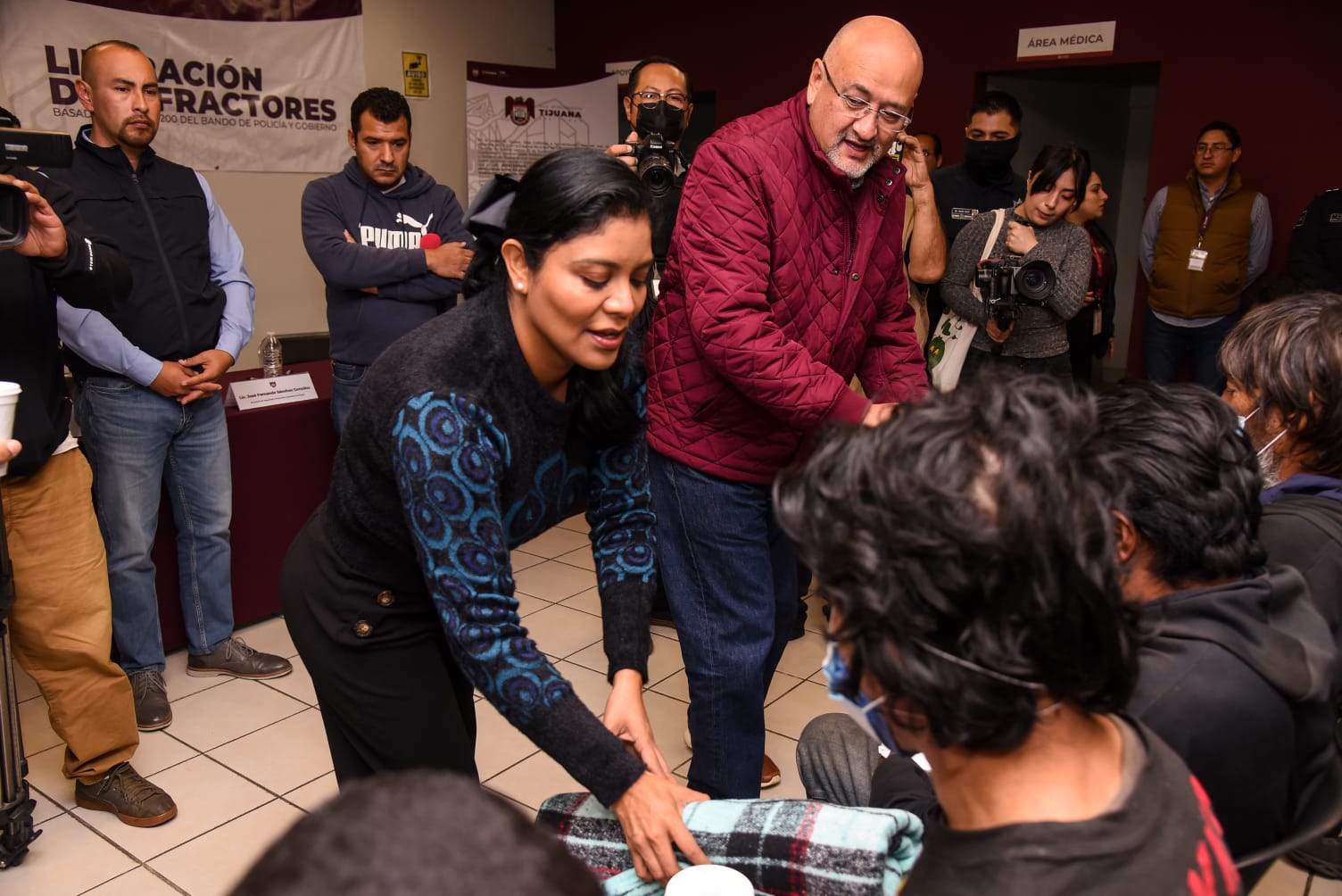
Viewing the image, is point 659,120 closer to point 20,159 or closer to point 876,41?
point 876,41

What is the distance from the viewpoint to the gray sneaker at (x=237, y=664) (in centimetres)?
305

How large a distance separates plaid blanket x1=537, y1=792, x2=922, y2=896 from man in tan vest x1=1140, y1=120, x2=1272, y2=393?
4.51 m

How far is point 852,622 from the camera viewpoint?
828 mm

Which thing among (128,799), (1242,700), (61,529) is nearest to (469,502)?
(1242,700)

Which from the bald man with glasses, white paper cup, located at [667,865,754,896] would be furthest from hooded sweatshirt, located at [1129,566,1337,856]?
the bald man with glasses

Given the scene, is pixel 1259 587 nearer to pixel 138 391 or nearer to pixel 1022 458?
pixel 1022 458

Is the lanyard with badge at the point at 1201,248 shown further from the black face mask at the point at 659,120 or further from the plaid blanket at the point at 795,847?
the plaid blanket at the point at 795,847

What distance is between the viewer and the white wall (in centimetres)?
559

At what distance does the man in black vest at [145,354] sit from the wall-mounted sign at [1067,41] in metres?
4.51

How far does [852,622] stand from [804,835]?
347mm

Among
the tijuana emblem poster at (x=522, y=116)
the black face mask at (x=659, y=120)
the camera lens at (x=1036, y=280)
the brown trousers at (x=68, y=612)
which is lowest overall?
the brown trousers at (x=68, y=612)

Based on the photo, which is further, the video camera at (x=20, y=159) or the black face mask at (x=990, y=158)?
the black face mask at (x=990, y=158)

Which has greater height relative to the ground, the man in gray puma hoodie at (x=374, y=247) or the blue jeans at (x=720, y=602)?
the man in gray puma hoodie at (x=374, y=247)

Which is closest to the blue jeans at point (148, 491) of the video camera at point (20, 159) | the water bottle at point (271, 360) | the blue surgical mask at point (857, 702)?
the water bottle at point (271, 360)
